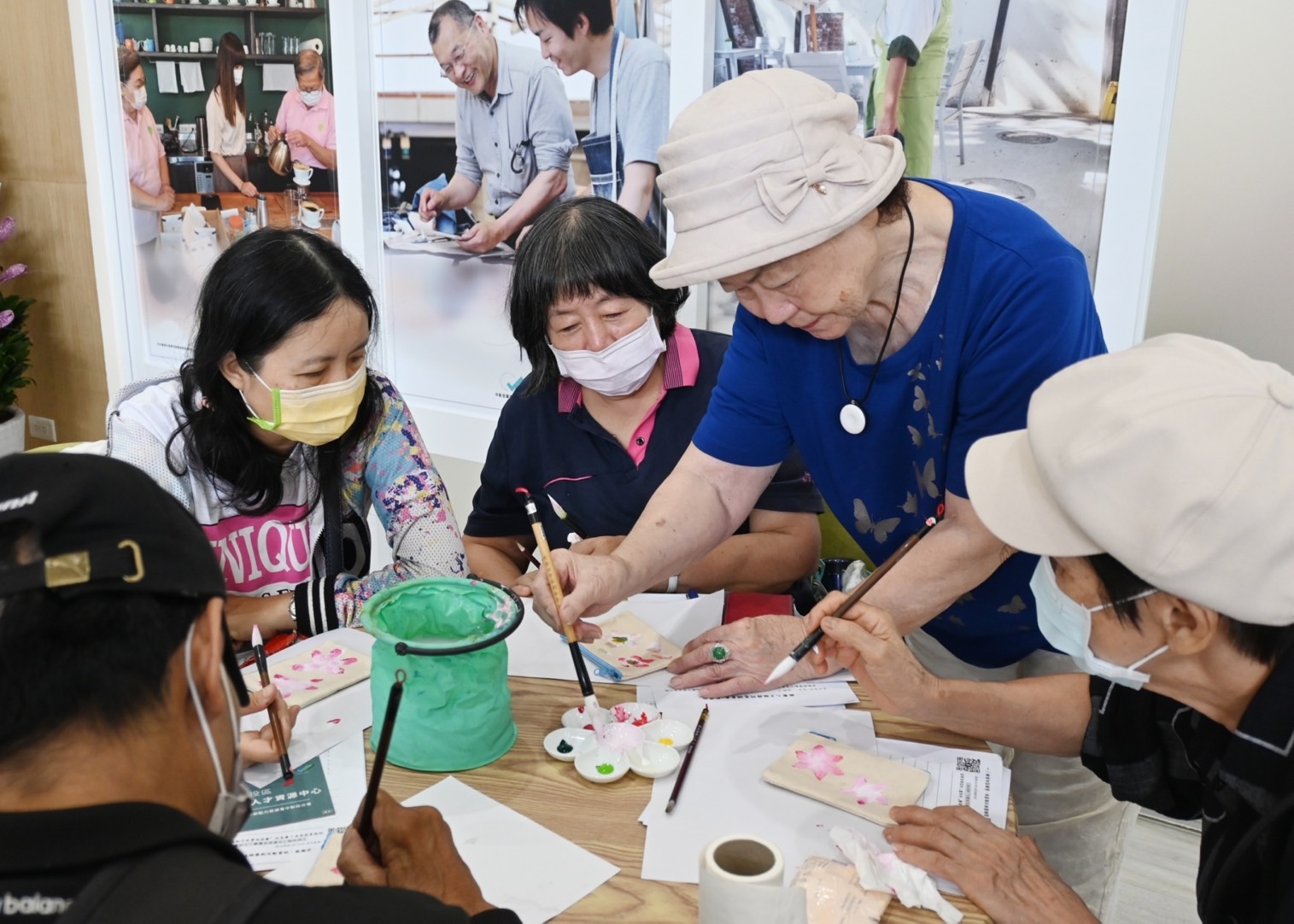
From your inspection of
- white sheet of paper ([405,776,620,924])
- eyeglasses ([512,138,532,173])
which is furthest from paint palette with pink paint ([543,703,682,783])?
eyeglasses ([512,138,532,173])

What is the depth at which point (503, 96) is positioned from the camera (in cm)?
323

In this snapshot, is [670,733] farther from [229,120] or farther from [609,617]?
[229,120]

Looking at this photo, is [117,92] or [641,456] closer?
[641,456]

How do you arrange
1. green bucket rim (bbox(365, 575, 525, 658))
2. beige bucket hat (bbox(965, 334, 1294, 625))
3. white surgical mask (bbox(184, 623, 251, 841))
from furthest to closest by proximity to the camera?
green bucket rim (bbox(365, 575, 525, 658)) < beige bucket hat (bbox(965, 334, 1294, 625)) < white surgical mask (bbox(184, 623, 251, 841))

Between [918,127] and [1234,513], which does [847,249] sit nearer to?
[1234,513]

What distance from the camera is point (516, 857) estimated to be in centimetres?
116

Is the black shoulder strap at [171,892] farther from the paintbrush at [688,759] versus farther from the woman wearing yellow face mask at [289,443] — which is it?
the woman wearing yellow face mask at [289,443]

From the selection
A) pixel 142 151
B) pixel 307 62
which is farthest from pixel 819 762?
pixel 142 151

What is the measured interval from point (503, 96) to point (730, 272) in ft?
6.89

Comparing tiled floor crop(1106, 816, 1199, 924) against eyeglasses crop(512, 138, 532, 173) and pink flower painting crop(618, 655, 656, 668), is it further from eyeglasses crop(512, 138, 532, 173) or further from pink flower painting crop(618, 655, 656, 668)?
eyeglasses crop(512, 138, 532, 173)

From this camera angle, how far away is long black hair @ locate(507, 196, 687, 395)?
204 cm

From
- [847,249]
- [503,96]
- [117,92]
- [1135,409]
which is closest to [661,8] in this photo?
[503,96]

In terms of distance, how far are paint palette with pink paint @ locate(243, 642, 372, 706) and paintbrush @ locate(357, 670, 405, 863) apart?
510 millimetres

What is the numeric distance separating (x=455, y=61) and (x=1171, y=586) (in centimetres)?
293
